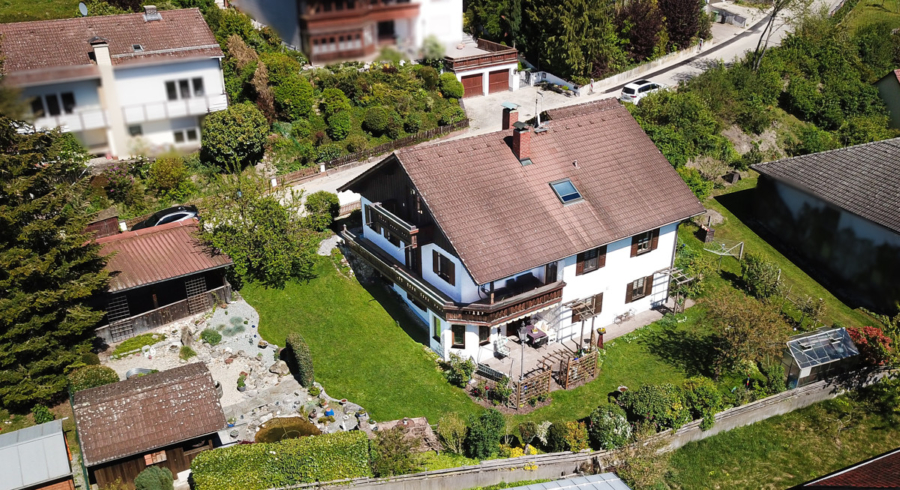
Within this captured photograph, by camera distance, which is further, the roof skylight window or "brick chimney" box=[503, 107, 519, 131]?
"brick chimney" box=[503, 107, 519, 131]

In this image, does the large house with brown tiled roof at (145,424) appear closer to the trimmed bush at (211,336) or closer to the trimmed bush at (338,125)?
the trimmed bush at (211,336)

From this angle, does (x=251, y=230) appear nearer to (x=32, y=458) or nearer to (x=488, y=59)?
(x=32, y=458)

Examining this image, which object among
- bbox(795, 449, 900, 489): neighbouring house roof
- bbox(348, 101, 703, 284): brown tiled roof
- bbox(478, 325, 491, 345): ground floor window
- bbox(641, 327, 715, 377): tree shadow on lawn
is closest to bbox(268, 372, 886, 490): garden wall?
bbox(641, 327, 715, 377): tree shadow on lawn

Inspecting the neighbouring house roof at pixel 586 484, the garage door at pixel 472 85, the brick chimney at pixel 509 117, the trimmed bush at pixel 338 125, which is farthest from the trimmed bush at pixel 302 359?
the garage door at pixel 472 85

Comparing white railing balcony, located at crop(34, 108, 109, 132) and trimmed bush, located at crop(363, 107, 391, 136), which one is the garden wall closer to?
white railing balcony, located at crop(34, 108, 109, 132)

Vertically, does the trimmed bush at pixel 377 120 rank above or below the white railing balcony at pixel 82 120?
below

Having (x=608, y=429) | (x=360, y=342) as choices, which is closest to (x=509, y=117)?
(x=360, y=342)
